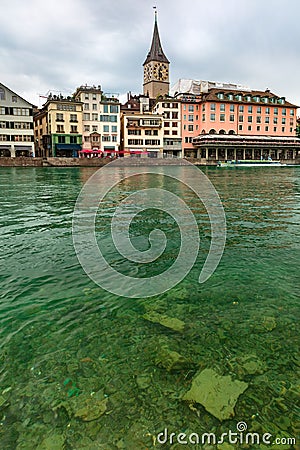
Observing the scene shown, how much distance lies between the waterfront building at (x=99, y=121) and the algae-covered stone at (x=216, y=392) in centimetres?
7660

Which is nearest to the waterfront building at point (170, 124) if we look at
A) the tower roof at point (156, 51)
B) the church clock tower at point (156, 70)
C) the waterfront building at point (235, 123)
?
the waterfront building at point (235, 123)

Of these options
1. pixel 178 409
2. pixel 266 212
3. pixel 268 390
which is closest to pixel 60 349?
pixel 178 409

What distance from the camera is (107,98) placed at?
82.0 m

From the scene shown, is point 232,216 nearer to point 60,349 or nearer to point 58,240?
point 58,240

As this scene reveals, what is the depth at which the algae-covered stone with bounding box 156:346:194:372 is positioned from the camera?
12.6ft

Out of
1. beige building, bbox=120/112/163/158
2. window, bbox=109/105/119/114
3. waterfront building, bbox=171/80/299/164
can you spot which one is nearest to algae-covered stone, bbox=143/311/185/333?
beige building, bbox=120/112/163/158

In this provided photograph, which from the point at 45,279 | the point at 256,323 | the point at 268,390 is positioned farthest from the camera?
the point at 45,279

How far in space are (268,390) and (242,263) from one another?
4.01m

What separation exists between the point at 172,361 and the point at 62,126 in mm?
77335

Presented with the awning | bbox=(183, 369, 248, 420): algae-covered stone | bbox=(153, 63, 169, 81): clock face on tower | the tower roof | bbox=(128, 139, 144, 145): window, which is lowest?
bbox=(183, 369, 248, 420): algae-covered stone

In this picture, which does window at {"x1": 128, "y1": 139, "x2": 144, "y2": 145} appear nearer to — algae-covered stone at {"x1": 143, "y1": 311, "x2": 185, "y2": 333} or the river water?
the river water

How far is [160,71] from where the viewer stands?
123375 millimetres

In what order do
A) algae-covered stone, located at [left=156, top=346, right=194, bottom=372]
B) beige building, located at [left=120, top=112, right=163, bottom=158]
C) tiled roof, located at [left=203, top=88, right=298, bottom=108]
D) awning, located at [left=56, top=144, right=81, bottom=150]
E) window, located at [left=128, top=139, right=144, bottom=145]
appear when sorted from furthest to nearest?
tiled roof, located at [left=203, top=88, right=298, bottom=108] → window, located at [left=128, top=139, right=144, bottom=145] → beige building, located at [left=120, top=112, right=163, bottom=158] → awning, located at [left=56, top=144, right=81, bottom=150] → algae-covered stone, located at [left=156, top=346, right=194, bottom=372]

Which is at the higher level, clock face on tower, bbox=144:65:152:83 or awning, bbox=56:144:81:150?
clock face on tower, bbox=144:65:152:83
